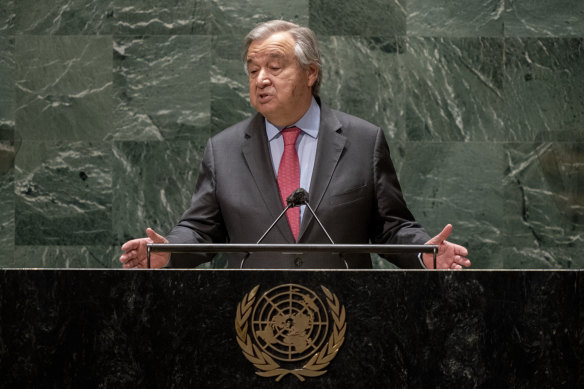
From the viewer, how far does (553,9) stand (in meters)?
4.30

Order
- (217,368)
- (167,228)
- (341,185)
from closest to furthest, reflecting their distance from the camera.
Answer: (217,368), (341,185), (167,228)

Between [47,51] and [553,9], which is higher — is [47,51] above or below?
below

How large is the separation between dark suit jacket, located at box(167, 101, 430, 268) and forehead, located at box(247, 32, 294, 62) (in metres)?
0.28

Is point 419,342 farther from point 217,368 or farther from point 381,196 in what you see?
point 381,196

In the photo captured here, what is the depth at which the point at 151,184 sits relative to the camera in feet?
14.0

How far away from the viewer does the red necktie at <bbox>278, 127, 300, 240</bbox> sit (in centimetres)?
290

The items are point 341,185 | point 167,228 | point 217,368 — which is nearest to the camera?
point 217,368

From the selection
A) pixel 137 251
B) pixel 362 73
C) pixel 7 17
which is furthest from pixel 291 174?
pixel 7 17

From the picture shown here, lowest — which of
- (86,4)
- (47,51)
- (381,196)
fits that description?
(381,196)

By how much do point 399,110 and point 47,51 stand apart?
2.02m

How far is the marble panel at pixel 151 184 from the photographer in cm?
425

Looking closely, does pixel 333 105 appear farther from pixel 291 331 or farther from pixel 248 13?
pixel 291 331

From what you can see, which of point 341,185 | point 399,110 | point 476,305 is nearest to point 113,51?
point 399,110

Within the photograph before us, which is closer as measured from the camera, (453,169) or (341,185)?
(341,185)
